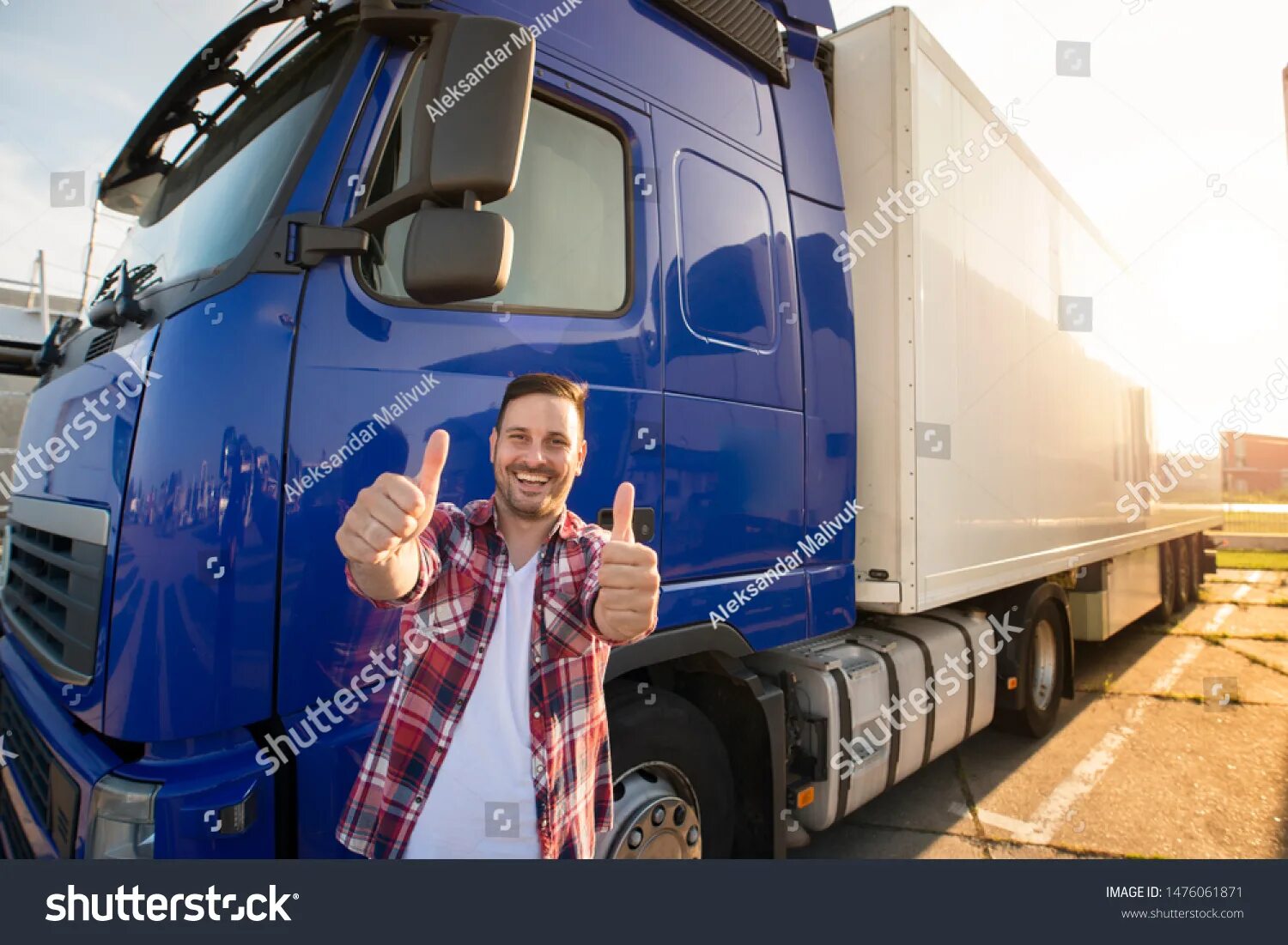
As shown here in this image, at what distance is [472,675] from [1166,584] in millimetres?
9967

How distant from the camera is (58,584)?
1.94 metres

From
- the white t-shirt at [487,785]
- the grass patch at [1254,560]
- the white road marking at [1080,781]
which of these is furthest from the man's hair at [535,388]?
the grass patch at [1254,560]

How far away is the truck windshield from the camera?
1875mm

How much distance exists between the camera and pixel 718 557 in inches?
95.8

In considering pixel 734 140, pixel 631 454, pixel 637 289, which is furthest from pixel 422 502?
pixel 734 140

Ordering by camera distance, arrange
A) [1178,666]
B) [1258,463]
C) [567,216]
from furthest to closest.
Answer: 1. [1258,463]
2. [1178,666]
3. [567,216]

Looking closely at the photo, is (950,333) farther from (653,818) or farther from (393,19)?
(393,19)

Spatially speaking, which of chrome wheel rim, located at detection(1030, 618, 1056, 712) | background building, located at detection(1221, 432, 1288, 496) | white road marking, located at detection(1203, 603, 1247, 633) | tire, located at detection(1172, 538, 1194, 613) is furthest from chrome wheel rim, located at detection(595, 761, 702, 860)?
background building, located at detection(1221, 432, 1288, 496)

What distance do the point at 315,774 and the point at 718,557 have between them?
4.27 feet

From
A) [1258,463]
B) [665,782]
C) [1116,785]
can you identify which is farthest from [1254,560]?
[1258,463]

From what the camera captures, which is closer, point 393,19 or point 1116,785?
point 393,19

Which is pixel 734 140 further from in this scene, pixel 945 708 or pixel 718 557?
pixel 945 708

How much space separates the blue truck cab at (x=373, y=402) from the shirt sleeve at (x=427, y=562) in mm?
291

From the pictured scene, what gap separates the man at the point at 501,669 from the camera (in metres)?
1.46
